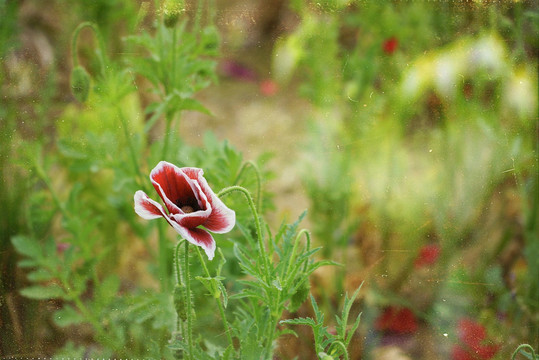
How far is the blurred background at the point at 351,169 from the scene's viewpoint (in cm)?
122

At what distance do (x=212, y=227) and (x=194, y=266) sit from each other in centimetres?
46

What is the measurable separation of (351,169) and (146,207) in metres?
0.96

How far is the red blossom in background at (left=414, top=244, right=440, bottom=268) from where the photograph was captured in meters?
1.46

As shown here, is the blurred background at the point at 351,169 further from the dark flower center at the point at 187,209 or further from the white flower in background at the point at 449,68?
the dark flower center at the point at 187,209

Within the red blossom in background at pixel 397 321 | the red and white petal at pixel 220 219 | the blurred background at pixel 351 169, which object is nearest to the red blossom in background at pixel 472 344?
the blurred background at pixel 351 169

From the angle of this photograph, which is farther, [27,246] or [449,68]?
[449,68]

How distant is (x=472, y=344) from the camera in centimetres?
124

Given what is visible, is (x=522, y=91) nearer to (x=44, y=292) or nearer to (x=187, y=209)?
(x=187, y=209)

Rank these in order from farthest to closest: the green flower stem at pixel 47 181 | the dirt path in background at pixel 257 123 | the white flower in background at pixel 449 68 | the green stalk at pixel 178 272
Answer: the dirt path in background at pixel 257 123, the white flower in background at pixel 449 68, the green flower stem at pixel 47 181, the green stalk at pixel 178 272

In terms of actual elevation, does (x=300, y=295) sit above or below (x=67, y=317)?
above

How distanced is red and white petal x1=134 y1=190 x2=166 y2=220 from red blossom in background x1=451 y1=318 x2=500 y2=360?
78 centimetres

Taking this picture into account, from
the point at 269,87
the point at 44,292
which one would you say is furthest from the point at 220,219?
the point at 269,87

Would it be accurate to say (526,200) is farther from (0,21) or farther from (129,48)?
(0,21)

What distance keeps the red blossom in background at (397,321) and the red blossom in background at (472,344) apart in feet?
0.36
